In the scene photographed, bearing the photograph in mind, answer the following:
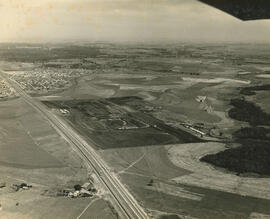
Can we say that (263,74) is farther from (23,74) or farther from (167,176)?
(167,176)

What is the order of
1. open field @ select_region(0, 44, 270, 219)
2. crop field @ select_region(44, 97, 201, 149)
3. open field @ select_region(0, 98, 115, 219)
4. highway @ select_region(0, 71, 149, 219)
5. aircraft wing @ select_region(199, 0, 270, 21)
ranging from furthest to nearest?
crop field @ select_region(44, 97, 201, 149)
open field @ select_region(0, 44, 270, 219)
highway @ select_region(0, 71, 149, 219)
open field @ select_region(0, 98, 115, 219)
aircraft wing @ select_region(199, 0, 270, 21)

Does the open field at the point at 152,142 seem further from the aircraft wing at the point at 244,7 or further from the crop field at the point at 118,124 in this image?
the aircraft wing at the point at 244,7

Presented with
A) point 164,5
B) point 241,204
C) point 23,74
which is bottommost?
point 241,204

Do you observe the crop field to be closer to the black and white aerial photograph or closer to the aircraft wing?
the black and white aerial photograph

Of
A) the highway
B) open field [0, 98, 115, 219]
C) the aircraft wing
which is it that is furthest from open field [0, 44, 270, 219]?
the aircraft wing

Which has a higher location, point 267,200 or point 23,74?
point 23,74

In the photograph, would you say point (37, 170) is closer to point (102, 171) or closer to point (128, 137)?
point (102, 171)

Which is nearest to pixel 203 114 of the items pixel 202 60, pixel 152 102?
pixel 152 102
